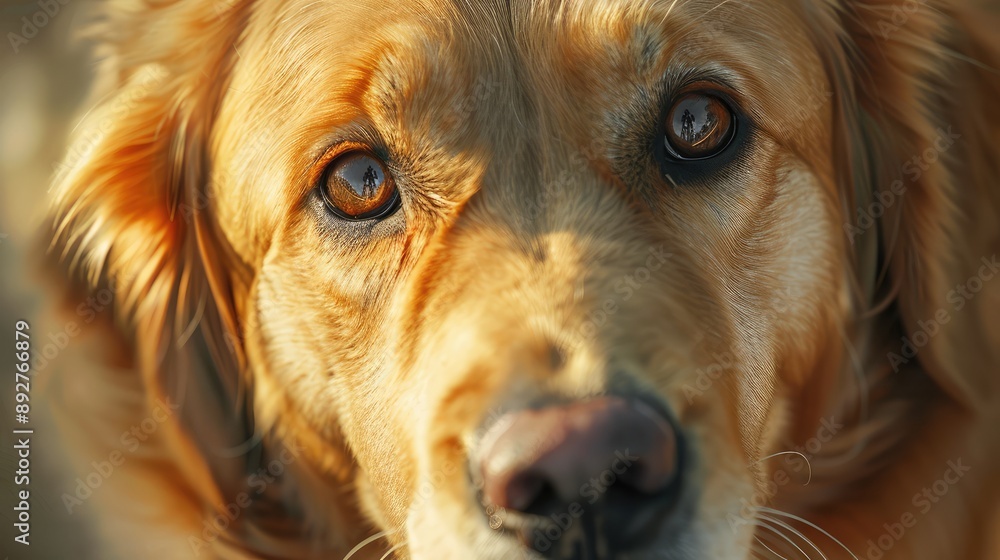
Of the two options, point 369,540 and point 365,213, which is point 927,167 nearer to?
point 365,213

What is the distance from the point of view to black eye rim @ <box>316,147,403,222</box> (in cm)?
200

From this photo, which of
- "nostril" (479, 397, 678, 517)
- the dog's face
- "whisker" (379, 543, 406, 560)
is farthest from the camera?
"whisker" (379, 543, 406, 560)

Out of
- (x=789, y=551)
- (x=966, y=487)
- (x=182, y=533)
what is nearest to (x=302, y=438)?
(x=182, y=533)

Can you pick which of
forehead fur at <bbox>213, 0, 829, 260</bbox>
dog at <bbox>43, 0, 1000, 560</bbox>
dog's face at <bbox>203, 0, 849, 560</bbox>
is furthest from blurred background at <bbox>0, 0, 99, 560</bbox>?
forehead fur at <bbox>213, 0, 829, 260</bbox>

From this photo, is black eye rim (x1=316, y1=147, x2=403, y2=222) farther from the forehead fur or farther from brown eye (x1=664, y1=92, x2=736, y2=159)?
brown eye (x1=664, y1=92, x2=736, y2=159)

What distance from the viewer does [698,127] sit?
199 cm

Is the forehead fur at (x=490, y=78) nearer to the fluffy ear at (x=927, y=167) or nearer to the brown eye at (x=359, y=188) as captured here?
the brown eye at (x=359, y=188)

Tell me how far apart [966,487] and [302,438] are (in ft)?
5.85

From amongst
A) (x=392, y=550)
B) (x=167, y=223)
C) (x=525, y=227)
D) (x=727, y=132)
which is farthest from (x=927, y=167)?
(x=167, y=223)

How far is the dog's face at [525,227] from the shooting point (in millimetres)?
1637

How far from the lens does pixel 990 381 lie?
228 cm

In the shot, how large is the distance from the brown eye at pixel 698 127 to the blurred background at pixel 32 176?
4.80 feet

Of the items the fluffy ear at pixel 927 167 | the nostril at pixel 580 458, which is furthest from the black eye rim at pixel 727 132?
the nostril at pixel 580 458

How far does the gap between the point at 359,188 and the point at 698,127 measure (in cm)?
79
